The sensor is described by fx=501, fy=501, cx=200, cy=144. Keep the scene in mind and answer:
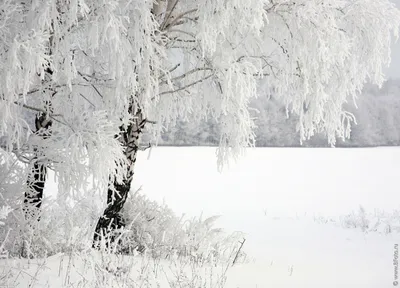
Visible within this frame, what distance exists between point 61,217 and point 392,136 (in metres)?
55.0

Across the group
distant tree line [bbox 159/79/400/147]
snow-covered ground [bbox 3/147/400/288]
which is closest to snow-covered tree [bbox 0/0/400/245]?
snow-covered ground [bbox 3/147/400/288]

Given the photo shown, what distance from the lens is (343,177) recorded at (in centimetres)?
2409

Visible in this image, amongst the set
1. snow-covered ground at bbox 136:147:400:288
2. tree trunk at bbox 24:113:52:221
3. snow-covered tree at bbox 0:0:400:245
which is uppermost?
snow-covered tree at bbox 0:0:400:245

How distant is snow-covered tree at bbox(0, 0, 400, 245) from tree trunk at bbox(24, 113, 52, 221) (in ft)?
0.17

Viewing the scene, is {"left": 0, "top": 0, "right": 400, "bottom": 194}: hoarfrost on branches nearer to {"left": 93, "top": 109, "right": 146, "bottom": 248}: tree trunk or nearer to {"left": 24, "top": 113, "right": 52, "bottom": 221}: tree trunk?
{"left": 24, "top": 113, "right": 52, "bottom": 221}: tree trunk

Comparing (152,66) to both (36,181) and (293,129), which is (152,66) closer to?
(36,181)

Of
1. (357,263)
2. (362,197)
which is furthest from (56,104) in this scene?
(362,197)

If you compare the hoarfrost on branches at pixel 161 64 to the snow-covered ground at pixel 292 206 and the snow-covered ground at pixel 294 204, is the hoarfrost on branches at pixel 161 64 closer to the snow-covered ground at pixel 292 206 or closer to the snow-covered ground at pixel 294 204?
the snow-covered ground at pixel 292 206

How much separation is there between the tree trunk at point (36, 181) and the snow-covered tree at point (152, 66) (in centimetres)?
5

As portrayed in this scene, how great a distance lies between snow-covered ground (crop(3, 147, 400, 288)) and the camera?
693cm

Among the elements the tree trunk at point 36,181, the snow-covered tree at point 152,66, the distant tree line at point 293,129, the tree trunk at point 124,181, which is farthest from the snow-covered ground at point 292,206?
the distant tree line at point 293,129

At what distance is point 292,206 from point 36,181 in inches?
426

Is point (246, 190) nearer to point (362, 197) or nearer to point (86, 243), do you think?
point (362, 197)

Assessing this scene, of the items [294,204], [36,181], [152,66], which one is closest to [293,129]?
[294,204]
